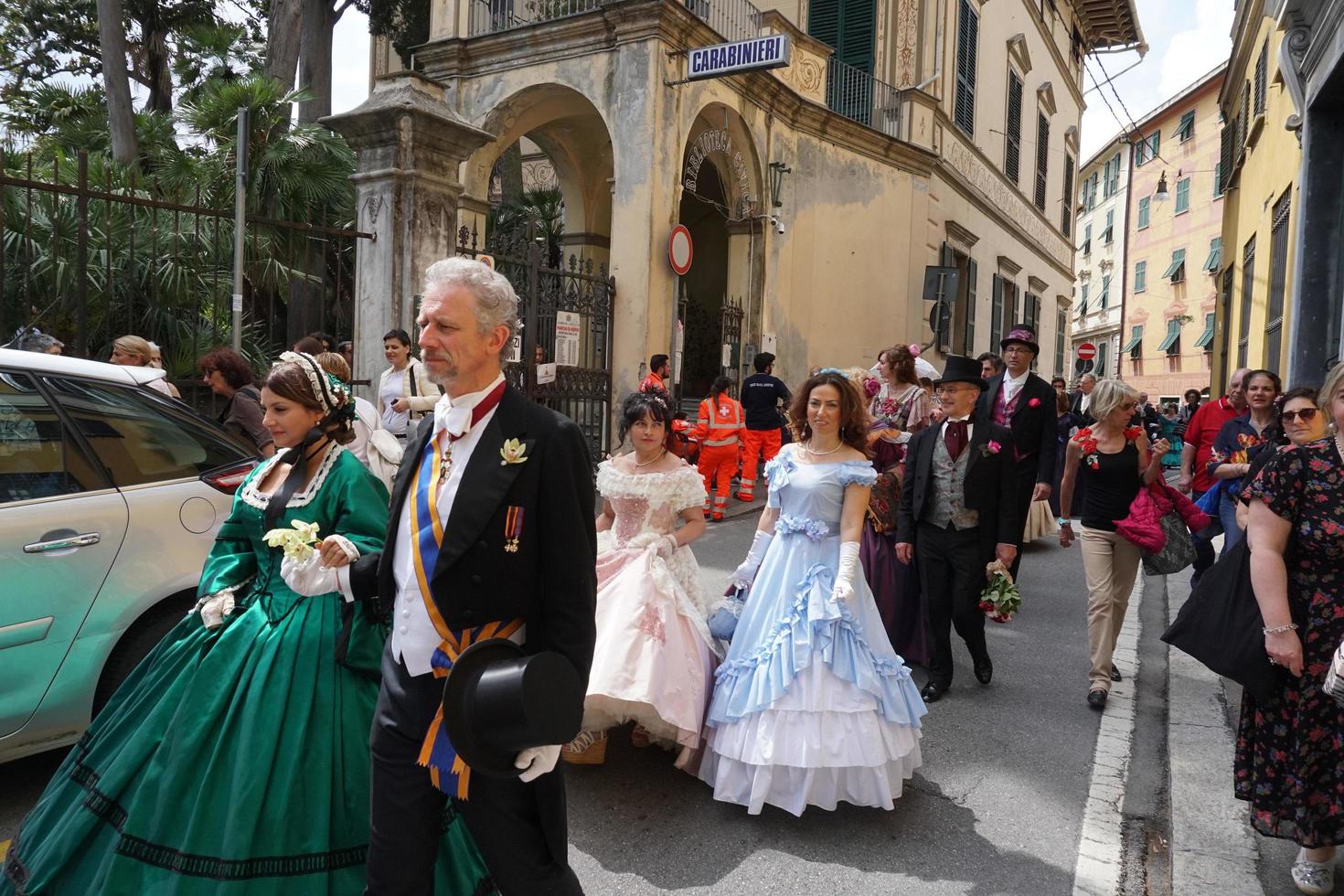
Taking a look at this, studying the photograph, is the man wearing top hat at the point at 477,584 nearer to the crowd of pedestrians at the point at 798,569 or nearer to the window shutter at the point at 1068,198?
the crowd of pedestrians at the point at 798,569

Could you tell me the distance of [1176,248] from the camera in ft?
128

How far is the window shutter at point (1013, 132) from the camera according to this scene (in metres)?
23.4

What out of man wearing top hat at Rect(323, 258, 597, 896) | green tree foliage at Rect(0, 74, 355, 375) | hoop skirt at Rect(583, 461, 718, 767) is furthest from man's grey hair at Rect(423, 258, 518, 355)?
green tree foliage at Rect(0, 74, 355, 375)

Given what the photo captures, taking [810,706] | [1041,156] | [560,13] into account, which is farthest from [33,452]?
[1041,156]

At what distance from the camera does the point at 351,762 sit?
104 inches

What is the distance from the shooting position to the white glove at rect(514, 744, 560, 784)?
2.06 m

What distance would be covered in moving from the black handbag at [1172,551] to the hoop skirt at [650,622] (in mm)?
2664

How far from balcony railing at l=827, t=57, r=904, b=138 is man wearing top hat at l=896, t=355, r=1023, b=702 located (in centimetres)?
1374

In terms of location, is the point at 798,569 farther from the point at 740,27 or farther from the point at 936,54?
the point at 936,54

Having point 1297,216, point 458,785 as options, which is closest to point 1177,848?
point 458,785

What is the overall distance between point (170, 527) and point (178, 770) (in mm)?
1588

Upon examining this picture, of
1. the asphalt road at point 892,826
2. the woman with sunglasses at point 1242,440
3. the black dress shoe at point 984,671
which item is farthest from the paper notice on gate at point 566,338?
the asphalt road at point 892,826

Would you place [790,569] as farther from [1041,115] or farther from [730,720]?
[1041,115]

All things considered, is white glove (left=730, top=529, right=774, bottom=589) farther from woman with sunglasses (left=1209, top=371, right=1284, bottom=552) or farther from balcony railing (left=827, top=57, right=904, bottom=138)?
balcony railing (left=827, top=57, right=904, bottom=138)
